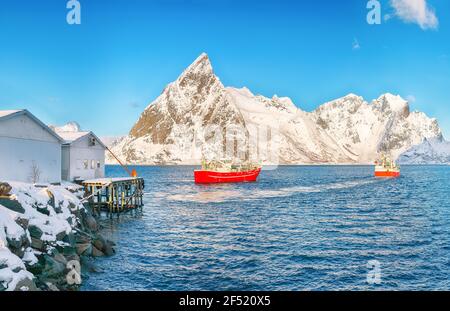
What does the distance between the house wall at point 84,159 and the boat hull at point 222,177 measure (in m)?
52.6

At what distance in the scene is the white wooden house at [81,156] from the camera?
128ft

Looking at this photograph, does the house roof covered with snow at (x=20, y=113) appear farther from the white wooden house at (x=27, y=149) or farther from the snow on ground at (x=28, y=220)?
the snow on ground at (x=28, y=220)

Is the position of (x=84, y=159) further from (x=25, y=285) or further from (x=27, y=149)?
(x=25, y=285)

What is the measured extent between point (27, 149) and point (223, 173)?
73381 millimetres

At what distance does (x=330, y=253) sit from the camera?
2505 centimetres

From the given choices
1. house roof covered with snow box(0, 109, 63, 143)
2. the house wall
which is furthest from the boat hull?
house roof covered with snow box(0, 109, 63, 143)

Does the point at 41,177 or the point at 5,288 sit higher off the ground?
the point at 41,177

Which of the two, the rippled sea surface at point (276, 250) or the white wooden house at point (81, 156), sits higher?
the white wooden house at point (81, 156)

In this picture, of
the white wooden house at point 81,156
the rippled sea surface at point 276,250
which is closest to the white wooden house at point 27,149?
the white wooden house at point 81,156

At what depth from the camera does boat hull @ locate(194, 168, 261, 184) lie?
98.3 metres

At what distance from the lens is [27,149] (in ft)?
99.5
